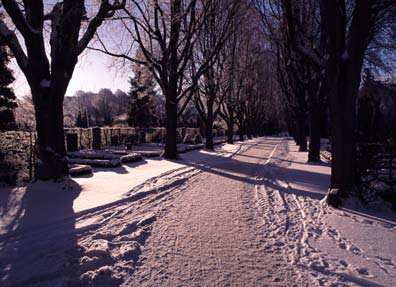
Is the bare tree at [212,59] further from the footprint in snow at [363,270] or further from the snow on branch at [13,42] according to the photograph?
the footprint in snow at [363,270]

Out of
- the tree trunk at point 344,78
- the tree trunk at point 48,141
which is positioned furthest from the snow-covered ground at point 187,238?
the tree trunk at point 344,78

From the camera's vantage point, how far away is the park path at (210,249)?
355 cm

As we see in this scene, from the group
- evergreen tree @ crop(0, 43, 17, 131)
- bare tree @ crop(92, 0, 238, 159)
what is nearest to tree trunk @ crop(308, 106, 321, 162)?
bare tree @ crop(92, 0, 238, 159)

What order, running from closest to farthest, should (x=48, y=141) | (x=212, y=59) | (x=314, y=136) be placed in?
1. (x=48, y=141)
2. (x=314, y=136)
3. (x=212, y=59)

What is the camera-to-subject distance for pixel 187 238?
4.88 meters

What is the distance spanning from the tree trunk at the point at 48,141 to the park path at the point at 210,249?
3.82 meters

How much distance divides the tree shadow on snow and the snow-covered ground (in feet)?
0.05

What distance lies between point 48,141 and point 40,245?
15.9ft

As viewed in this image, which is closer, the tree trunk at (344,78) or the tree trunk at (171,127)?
the tree trunk at (344,78)

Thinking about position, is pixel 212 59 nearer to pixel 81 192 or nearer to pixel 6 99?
pixel 81 192

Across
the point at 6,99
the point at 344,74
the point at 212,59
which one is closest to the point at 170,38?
the point at 212,59

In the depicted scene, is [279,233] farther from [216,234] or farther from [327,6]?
[327,6]

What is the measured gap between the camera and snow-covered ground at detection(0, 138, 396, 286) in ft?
11.8

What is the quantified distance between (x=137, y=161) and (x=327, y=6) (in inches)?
462
